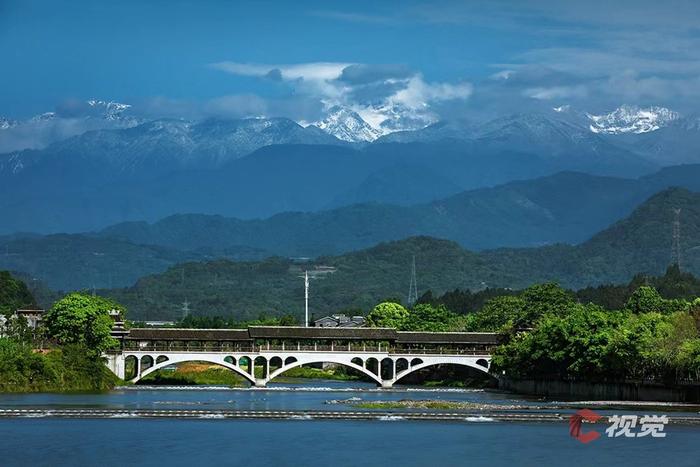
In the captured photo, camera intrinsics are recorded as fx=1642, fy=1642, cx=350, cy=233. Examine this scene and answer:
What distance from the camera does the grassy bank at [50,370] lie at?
114 metres

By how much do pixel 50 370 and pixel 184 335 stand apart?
25461 mm

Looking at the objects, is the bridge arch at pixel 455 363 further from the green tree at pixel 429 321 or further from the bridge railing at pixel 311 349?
the green tree at pixel 429 321

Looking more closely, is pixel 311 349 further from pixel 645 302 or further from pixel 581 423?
pixel 581 423

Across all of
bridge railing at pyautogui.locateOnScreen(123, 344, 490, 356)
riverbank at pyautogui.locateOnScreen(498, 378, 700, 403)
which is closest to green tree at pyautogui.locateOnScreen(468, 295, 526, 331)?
bridge railing at pyautogui.locateOnScreen(123, 344, 490, 356)

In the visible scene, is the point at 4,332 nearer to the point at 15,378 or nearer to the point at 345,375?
the point at 15,378

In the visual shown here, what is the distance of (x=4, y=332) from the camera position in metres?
136

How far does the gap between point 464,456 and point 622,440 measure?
9.23 meters

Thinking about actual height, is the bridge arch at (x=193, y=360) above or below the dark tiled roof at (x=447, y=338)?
below

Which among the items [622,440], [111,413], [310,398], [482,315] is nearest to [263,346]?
[310,398]

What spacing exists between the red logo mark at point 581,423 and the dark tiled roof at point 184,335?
52646 mm

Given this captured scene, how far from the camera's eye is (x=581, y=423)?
85125mm

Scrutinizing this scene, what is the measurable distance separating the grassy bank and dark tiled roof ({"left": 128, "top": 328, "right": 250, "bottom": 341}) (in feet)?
41.1

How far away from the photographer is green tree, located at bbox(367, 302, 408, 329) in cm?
18734

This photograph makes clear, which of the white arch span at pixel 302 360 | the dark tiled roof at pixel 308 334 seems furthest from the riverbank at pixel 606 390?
the dark tiled roof at pixel 308 334
